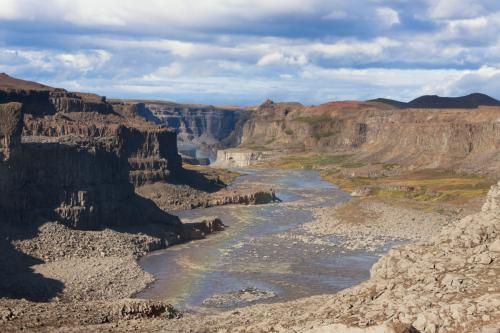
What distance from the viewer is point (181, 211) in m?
136

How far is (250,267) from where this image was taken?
261 feet

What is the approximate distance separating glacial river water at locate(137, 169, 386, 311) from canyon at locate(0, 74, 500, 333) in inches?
22.5

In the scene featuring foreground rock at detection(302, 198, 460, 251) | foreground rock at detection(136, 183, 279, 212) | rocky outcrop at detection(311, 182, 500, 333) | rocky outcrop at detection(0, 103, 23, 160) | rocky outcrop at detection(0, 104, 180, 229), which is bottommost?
foreground rock at detection(136, 183, 279, 212)

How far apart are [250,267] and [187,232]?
21810 millimetres

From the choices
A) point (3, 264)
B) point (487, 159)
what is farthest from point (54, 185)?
point (487, 159)

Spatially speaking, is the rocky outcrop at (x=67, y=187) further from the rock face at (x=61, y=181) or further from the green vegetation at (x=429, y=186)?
the green vegetation at (x=429, y=186)

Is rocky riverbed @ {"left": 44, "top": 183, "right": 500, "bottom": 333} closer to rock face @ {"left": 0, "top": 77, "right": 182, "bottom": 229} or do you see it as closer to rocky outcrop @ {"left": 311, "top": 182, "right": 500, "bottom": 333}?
rocky outcrop @ {"left": 311, "top": 182, "right": 500, "bottom": 333}

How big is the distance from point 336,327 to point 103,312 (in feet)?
70.8

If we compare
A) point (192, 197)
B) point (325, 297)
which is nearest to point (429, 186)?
point (192, 197)

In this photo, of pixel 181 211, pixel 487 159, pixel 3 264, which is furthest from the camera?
pixel 487 159

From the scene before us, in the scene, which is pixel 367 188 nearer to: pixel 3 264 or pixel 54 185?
pixel 54 185

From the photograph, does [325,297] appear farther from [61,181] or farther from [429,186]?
[429,186]

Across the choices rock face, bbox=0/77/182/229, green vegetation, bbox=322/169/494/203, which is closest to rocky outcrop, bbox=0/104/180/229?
rock face, bbox=0/77/182/229

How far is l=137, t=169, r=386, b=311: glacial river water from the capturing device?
66.6 meters
